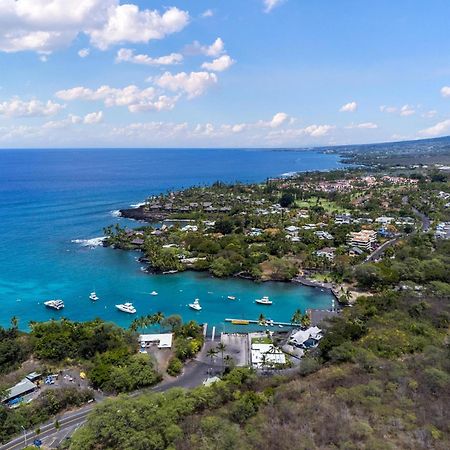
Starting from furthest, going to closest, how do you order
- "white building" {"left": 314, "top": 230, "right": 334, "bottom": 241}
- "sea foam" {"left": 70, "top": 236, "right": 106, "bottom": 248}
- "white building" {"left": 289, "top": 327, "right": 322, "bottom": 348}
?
"sea foam" {"left": 70, "top": 236, "right": 106, "bottom": 248}
"white building" {"left": 314, "top": 230, "right": 334, "bottom": 241}
"white building" {"left": 289, "top": 327, "right": 322, "bottom": 348}

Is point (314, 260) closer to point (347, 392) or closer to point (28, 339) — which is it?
point (347, 392)

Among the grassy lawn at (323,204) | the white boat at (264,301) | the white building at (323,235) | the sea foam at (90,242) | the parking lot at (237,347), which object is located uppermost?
the grassy lawn at (323,204)

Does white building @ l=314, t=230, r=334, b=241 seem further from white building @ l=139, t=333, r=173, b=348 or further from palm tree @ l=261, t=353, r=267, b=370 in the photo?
white building @ l=139, t=333, r=173, b=348

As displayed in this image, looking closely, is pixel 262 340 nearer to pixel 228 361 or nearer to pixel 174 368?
pixel 228 361

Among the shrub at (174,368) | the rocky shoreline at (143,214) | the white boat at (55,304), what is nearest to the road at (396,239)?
the shrub at (174,368)

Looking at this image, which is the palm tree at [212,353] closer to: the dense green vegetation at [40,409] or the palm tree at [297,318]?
the dense green vegetation at [40,409]

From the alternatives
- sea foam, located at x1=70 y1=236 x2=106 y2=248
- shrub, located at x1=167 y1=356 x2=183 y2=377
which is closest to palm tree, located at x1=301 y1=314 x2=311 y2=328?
shrub, located at x1=167 y1=356 x2=183 y2=377

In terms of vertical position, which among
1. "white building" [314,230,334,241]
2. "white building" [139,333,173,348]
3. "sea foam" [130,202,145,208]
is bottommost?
"white building" [139,333,173,348]

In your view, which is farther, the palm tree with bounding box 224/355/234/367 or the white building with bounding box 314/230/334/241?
the white building with bounding box 314/230/334/241

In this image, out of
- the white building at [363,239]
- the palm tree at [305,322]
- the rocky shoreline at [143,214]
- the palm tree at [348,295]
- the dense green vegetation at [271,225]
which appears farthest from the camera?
the rocky shoreline at [143,214]

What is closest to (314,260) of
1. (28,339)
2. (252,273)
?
(252,273)
